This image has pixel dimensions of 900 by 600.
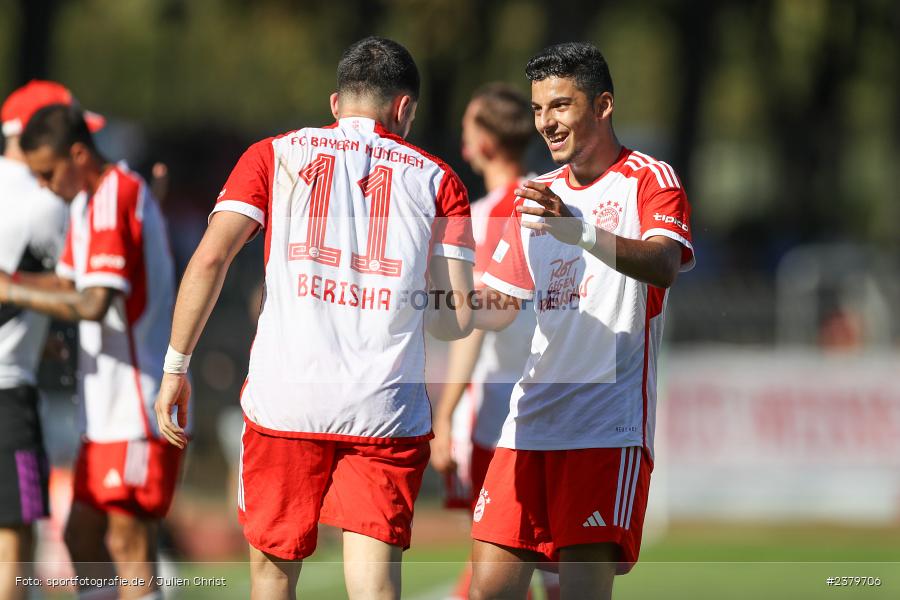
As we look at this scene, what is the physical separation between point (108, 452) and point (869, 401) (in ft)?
28.9

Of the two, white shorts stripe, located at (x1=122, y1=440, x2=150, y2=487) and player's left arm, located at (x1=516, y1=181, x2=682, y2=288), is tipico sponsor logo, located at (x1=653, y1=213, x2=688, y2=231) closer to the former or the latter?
player's left arm, located at (x1=516, y1=181, x2=682, y2=288)

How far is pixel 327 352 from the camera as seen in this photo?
14.8 feet

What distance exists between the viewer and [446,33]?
2028cm

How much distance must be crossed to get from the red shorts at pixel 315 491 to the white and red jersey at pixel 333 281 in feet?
0.21

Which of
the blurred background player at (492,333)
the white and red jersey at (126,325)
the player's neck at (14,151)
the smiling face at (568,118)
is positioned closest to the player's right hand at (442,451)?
the blurred background player at (492,333)

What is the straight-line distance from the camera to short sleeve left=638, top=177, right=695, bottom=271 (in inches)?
181

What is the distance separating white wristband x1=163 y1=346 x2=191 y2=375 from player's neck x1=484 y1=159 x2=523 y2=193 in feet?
8.07

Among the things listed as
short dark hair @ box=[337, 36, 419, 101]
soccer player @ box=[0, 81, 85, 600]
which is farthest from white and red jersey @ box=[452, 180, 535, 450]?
soccer player @ box=[0, 81, 85, 600]

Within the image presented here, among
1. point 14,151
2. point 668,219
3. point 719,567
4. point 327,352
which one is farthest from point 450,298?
point 719,567

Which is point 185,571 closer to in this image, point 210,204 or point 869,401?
point 869,401

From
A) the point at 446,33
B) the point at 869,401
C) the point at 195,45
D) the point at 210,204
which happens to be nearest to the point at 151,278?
the point at 869,401

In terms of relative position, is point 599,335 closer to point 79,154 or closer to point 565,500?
point 565,500

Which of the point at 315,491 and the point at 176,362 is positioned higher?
the point at 176,362

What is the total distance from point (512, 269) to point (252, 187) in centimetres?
113
